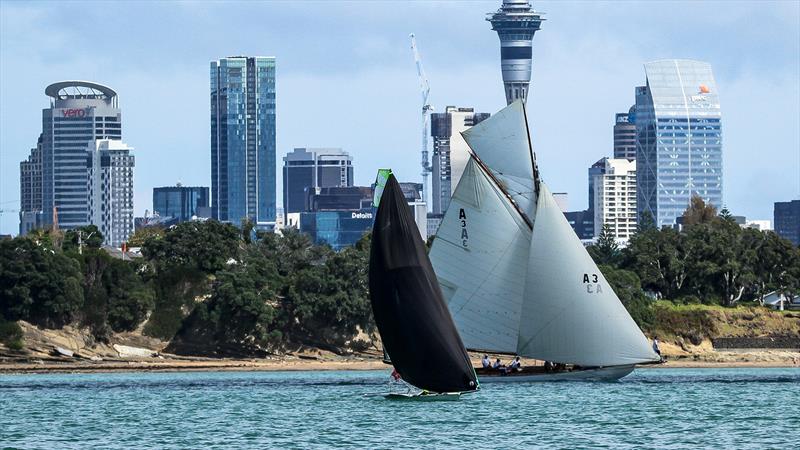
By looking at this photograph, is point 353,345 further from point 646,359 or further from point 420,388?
point 420,388

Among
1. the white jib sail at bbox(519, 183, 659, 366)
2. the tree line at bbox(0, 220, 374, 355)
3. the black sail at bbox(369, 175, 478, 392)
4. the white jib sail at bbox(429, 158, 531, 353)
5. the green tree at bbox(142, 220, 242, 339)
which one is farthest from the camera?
the green tree at bbox(142, 220, 242, 339)

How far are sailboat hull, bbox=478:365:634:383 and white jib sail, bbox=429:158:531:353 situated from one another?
1.64 m

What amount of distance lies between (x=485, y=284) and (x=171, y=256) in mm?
57418

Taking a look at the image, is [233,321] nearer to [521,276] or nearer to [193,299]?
[193,299]

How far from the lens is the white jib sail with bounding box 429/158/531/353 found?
9775 cm

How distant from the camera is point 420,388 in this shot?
82.6m

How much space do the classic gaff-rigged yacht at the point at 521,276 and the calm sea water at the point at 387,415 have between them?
2.06 metres

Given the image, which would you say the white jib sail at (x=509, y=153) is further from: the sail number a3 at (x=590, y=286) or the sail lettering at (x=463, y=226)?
the sail number a3 at (x=590, y=286)

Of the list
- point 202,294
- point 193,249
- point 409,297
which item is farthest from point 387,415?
point 193,249

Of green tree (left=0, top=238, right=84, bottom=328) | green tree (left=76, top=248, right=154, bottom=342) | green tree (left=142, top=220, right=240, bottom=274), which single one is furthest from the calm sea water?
green tree (left=142, top=220, right=240, bottom=274)

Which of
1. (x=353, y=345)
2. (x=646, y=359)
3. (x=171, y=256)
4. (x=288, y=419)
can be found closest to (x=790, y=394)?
(x=646, y=359)

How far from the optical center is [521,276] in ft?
321

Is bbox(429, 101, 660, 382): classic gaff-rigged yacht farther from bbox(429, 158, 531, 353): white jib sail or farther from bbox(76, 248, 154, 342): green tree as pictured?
bbox(76, 248, 154, 342): green tree

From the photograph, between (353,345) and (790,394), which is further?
(353,345)
